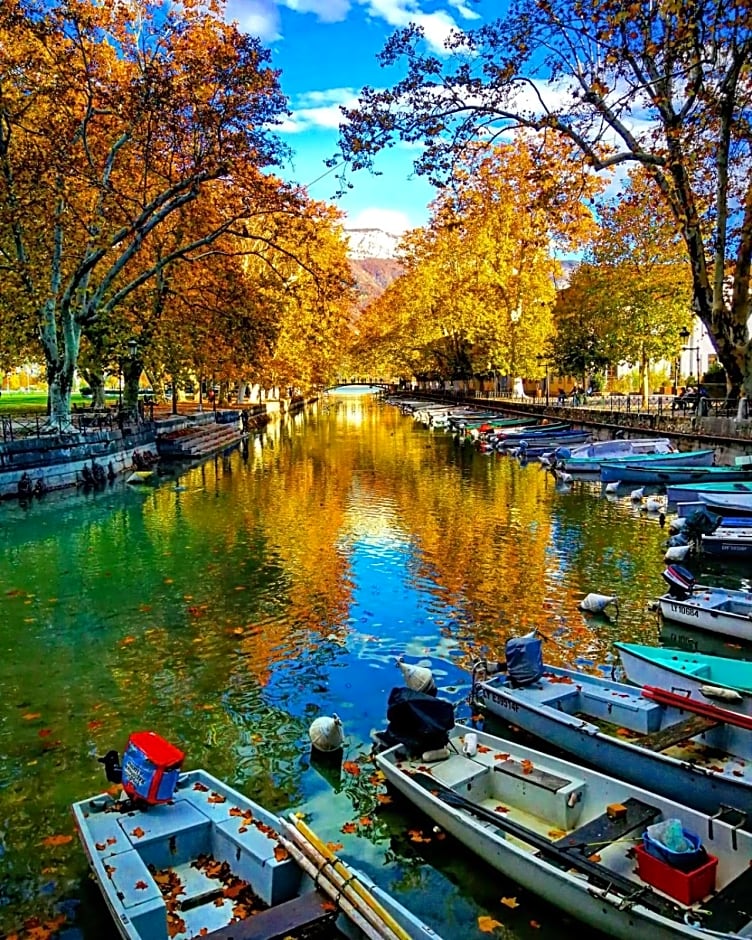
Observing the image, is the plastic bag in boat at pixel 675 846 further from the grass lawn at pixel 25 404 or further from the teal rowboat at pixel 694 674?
the grass lawn at pixel 25 404

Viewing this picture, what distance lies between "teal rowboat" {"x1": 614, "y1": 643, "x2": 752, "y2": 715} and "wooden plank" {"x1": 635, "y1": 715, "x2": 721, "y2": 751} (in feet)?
1.92

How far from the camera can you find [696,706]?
9125 mm

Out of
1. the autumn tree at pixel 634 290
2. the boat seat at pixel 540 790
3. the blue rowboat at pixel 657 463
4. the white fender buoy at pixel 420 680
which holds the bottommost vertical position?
the boat seat at pixel 540 790

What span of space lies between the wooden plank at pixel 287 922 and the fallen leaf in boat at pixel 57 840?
2.66 metres

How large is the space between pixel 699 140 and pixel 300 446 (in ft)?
104

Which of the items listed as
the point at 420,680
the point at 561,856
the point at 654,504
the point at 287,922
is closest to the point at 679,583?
the point at 420,680

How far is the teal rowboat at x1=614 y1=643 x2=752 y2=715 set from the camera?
9.34m

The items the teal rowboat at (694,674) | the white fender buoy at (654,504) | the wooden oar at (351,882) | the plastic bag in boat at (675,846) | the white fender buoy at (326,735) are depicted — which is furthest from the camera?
the white fender buoy at (654,504)

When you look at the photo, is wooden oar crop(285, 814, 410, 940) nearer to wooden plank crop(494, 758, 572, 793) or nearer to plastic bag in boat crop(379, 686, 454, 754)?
plastic bag in boat crop(379, 686, 454, 754)

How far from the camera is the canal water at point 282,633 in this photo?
7.48m

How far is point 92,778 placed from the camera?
898 cm

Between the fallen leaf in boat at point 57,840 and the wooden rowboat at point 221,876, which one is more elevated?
the wooden rowboat at point 221,876

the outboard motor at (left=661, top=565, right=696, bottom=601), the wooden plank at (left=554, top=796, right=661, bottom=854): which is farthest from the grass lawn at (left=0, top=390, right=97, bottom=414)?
the wooden plank at (left=554, top=796, right=661, bottom=854)

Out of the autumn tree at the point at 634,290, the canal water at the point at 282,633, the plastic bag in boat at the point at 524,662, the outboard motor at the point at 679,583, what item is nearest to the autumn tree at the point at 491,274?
the autumn tree at the point at 634,290
